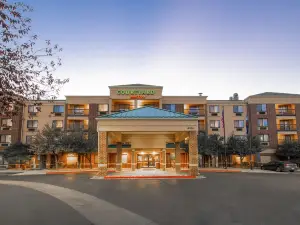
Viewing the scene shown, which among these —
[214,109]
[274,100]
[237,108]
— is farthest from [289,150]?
[214,109]

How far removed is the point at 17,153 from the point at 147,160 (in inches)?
834

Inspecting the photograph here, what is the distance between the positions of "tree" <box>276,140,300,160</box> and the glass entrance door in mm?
21547

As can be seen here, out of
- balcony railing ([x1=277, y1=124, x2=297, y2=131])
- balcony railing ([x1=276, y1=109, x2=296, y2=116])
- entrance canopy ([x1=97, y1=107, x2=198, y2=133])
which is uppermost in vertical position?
balcony railing ([x1=276, y1=109, x2=296, y2=116])

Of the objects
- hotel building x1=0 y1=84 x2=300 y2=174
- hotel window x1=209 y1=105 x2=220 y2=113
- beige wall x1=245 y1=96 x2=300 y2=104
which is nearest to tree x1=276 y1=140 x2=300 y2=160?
hotel building x1=0 y1=84 x2=300 y2=174

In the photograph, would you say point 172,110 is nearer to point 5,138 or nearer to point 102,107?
point 102,107

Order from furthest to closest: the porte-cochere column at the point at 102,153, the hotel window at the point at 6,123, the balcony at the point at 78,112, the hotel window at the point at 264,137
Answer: the balcony at the point at 78,112, the hotel window at the point at 264,137, the hotel window at the point at 6,123, the porte-cochere column at the point at 102,153

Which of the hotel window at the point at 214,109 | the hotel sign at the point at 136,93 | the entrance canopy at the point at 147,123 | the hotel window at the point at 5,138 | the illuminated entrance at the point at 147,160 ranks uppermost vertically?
the hotel sign at the point at 136,93

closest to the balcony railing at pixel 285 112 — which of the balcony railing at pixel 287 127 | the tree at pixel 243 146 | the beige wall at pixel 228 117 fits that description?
the balcony railing at pixel 287 127

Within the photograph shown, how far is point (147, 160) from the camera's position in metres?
41.9

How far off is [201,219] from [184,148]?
3582 centimetres

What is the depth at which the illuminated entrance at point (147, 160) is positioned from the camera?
41531 millimetres

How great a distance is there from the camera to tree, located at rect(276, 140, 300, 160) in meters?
43.5

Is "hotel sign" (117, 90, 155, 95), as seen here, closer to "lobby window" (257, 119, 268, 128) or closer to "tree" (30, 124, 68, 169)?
"tree" (30, 124, 68, 169)

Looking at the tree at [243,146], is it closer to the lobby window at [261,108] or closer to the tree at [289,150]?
the tree at [289,150]
